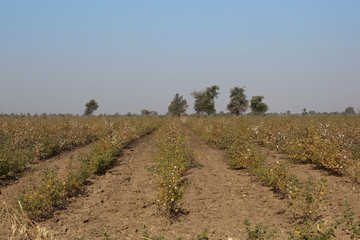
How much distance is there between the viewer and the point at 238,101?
6575 cm

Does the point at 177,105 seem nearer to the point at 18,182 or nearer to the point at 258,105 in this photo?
the point at 258,105

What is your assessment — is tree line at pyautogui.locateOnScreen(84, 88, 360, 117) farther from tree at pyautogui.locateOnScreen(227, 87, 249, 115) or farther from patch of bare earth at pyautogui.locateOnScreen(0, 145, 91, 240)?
patch of bare earth at pyautogui.locateOnScreen(0, 145, 91, 240)

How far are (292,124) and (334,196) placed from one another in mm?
8928

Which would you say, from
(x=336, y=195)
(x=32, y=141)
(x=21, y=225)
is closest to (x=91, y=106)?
(x=32, y=141)

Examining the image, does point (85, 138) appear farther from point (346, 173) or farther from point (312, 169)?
point (346, 173)

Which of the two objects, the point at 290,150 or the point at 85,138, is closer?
the point at 290,150

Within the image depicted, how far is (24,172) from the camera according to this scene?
10.6m

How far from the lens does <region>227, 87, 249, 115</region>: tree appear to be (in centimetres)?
6550

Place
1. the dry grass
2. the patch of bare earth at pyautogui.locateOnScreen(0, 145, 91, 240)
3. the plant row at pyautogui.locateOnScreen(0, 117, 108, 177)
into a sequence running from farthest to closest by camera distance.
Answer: the plant row at pyautogui.locateOnScreen(0, 117, 108, 177) → the patch of bare earth at pyautogui.locateOnScreen(0, 145, 91, 240) → the dry grass

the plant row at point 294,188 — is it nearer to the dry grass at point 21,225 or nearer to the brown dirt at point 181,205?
the brown dirt at point 181,205

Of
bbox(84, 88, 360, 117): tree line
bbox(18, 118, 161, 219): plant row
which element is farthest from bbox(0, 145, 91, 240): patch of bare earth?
bbox(84, 88, 360, 117): tree line

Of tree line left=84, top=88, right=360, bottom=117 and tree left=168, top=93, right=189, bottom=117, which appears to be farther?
tree left=168, top=93, right=189, bottom=117

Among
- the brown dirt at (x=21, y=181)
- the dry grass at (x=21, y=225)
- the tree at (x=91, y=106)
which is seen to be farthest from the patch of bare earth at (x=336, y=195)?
the tree at (x=91, y=106)

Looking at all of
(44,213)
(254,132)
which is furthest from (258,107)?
(44,213)
